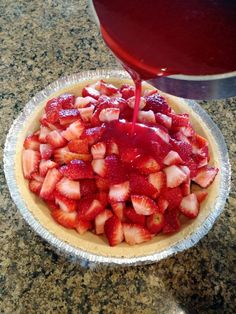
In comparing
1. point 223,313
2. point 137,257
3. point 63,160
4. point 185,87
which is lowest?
point 223,313

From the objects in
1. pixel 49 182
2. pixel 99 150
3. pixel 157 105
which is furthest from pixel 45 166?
pixel 157 105

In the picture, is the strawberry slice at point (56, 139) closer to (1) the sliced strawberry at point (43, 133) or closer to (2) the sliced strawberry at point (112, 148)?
(1) the sliced strawberry at point (43, 133)

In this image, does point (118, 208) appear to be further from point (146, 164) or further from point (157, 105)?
point (157, 105)

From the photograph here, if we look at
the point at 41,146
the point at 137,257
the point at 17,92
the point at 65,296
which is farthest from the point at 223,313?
the point at 17,92

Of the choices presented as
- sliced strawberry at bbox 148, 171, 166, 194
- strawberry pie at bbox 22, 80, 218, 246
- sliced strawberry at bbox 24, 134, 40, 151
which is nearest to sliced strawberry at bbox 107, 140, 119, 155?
strawberry pie at bbox 22, 80, 218, 246

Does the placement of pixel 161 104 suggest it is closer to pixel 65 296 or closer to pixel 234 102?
pixel 234 102

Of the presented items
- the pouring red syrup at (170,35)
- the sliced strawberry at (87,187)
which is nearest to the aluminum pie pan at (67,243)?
the sliced strawberry at (87,187)
